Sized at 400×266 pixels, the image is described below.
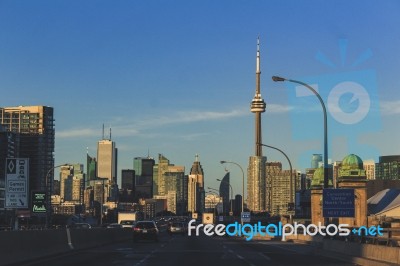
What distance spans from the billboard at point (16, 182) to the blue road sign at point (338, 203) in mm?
15679

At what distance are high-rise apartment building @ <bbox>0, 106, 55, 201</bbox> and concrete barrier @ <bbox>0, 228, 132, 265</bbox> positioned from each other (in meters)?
83.4

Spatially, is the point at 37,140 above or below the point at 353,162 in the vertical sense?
above

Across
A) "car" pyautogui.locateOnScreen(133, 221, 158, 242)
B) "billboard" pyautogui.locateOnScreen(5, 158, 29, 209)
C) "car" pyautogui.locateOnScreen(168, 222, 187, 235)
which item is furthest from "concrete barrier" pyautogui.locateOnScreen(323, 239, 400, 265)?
"car" pyautogui.locateOnScreen(168, 222, 187, 235)

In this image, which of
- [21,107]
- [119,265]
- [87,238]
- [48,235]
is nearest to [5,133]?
[21,107]

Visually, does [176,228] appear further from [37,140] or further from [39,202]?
[37,140]

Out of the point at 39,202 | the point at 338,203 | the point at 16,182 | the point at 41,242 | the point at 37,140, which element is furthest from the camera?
the point at 37,140

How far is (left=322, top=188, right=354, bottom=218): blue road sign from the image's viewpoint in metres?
34.5

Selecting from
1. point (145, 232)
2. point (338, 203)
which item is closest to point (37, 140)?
point (145, 232)

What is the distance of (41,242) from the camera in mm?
30797

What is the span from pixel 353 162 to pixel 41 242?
44129 millimetres

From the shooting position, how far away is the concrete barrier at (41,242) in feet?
82.9

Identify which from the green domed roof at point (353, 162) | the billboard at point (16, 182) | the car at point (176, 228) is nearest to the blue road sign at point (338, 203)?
the billboard at point (16, 182)

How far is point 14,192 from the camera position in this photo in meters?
25.4

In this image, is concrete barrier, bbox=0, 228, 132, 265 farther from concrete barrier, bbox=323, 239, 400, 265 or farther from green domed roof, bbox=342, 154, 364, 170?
green domed roof, bbox=342, 154, 364, 170
